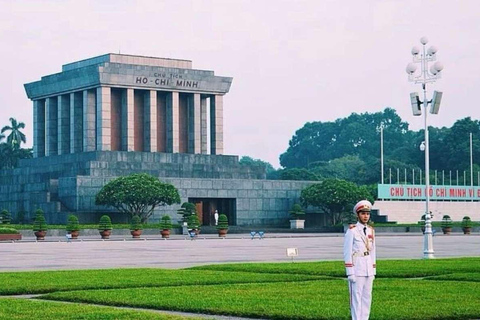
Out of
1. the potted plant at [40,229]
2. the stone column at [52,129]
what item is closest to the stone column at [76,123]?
the stone column at [52,129]

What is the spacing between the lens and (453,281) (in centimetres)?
2264

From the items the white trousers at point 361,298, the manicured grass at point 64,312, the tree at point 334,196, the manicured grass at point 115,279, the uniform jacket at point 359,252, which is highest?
the tree at point 334,196

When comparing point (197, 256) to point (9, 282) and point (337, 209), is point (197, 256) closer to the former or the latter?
point (9, 282)

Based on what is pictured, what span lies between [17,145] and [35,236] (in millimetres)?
58494

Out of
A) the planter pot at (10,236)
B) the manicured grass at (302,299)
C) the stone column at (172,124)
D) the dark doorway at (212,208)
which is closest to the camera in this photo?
the manicured grass at (302,299)

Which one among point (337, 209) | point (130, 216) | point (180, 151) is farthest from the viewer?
point (180, 151)

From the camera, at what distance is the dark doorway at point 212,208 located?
82438 millimetres

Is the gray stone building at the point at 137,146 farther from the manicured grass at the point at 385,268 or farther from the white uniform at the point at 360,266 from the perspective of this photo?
the white uniform at the point at 360,266

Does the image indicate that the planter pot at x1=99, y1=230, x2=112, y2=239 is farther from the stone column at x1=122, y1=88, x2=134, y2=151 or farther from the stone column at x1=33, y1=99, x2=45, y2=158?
the stone column at x1=33, y1=99, x2=45, y2=158

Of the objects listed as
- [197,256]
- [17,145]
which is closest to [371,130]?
[17,145]

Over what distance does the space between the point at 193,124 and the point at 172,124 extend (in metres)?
2.58

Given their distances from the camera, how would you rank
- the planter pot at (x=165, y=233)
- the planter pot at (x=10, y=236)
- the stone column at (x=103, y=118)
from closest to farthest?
the planter pot at (x=10, y=236), the planter pot at (x=165, y=233), the stone column at (x=103, y=118)

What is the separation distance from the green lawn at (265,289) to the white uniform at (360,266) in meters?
1.70

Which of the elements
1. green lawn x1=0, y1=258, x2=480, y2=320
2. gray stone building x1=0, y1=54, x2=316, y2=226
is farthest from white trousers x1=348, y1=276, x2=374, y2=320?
gray stone building x1=0, y1=54, x2=316, y2=226
